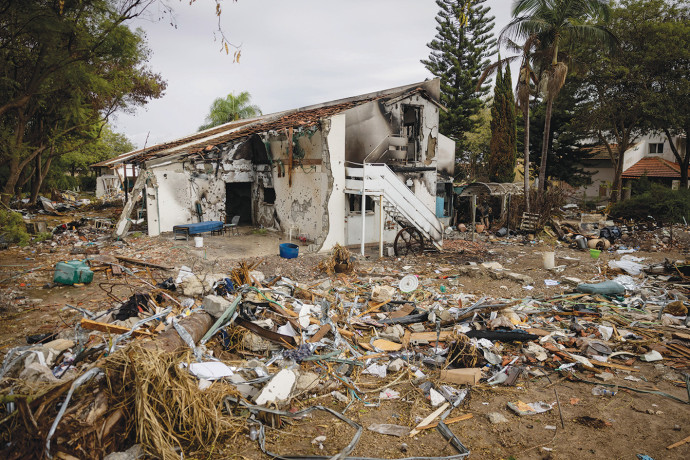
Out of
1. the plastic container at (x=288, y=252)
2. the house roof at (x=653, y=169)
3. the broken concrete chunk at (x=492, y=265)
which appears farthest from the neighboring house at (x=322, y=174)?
the house roof at (x=653, y=169)

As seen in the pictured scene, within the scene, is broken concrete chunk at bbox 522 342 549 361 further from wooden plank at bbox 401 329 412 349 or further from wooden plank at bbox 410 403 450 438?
wooden plank at bbox 410 403 450 438

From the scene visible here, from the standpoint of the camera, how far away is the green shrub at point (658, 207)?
15991 mm

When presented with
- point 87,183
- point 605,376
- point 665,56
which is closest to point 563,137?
point 665,56

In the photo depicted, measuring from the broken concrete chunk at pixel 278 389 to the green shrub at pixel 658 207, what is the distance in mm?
18154

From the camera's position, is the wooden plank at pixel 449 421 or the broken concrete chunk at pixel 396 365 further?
the broken concrete chunk at pixel 396 365

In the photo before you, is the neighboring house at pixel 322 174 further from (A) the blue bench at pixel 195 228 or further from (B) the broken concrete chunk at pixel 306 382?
(B) the broken concrete chunk at pixel 306 382

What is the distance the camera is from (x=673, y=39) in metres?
18.6

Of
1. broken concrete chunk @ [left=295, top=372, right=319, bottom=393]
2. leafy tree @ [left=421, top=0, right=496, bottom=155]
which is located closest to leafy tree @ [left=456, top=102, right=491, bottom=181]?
leafy tree @ [left=421, top=0, right=496, bottom=155]

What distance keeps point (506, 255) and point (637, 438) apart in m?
9.40

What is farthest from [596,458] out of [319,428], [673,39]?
[673,39]

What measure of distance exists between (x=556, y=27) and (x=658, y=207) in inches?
342

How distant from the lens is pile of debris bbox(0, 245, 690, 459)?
328 centimetres

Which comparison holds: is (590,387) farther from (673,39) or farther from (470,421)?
(673,39)

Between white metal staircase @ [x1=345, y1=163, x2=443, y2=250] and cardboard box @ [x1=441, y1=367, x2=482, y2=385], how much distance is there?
7.55 m
